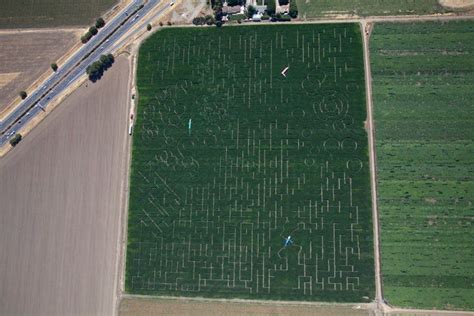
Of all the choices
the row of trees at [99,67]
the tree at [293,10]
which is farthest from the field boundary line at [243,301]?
the tree at [293,10]

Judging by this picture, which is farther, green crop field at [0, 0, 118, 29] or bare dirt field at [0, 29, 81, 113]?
green crop field at [0, 0, 118, 29]

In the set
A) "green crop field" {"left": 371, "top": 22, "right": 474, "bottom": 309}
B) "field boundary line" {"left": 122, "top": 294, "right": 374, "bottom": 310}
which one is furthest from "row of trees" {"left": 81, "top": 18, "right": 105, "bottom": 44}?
"green crop field" {"left": 371, "top": 22, "right": 474, "bottom": 309}

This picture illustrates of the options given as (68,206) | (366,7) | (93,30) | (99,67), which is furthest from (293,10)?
(68,206)

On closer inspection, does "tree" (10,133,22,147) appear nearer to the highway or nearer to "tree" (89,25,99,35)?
the highway

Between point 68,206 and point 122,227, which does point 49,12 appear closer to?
point 68,206

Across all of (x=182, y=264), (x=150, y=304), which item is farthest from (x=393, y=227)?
(x=150, y=304)

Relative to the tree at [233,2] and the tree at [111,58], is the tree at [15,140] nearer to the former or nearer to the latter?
the tree at [111,58]
